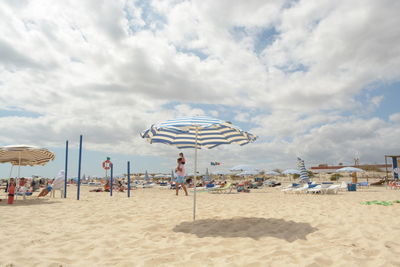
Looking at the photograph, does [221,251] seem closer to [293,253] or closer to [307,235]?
[293,253]

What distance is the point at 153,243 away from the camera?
3854mm

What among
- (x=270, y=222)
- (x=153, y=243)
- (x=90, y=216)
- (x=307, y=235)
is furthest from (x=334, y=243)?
(x=90, y=216)

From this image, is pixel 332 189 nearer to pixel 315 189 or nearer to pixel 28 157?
pixel 315 189

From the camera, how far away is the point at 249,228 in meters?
4.72

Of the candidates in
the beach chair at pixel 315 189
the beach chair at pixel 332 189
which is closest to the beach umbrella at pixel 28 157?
the beach chair at pixel 315 189

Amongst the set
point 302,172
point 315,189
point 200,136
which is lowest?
point 315,189

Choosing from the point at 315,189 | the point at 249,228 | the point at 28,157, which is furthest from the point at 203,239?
the point at 315,189

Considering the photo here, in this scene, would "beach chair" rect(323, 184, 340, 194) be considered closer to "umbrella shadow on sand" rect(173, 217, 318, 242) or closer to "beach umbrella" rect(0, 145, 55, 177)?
"umbrella shadow on sand" rect(173, 217, 318, 242)

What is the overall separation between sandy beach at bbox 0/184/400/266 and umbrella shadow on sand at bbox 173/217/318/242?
0.01 m

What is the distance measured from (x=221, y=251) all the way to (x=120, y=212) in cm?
369

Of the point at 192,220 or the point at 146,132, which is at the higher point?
the point at 146,132

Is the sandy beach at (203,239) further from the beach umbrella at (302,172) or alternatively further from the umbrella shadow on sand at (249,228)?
the beach umbrella at (302,172)

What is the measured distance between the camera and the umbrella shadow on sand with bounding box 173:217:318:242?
13.9ft

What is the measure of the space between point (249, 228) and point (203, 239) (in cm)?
109
